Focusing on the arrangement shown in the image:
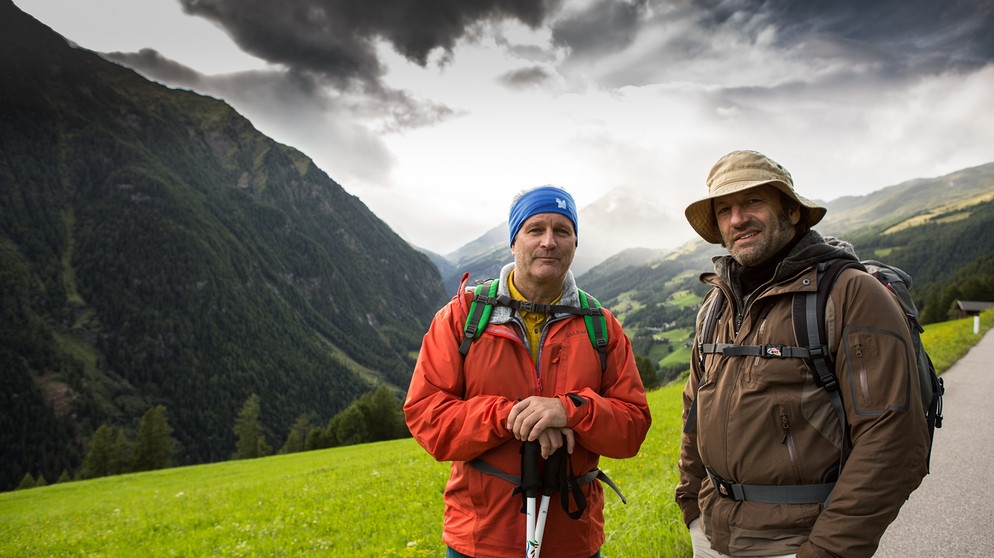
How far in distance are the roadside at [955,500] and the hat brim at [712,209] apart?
4.51 meters

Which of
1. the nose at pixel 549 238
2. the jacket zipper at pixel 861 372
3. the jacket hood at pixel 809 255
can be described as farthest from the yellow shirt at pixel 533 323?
the jacket zipper at pixel 861 372

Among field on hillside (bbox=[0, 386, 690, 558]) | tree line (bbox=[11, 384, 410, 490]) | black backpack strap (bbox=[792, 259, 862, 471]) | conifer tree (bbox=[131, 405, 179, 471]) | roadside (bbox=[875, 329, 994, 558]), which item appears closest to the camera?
black backpack strap (bbox=[792, 259, 862, 471])

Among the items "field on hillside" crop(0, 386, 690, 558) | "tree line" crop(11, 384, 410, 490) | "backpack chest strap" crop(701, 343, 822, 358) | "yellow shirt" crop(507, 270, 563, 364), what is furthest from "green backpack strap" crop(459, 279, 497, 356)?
"tree line" crop(11, 384, 410, 490)

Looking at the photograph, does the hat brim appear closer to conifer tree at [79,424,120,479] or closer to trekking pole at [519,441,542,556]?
trekking pole at [519,441,542,556]

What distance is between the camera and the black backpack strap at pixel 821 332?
2.63m

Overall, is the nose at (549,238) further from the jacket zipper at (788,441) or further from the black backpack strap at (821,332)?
the jacket zipper at (788,441)

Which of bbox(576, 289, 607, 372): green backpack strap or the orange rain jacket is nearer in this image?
the orange rain jacket

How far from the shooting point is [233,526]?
1137cm

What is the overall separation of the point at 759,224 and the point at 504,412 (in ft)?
6.75

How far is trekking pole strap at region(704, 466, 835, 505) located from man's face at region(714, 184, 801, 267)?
1.36 meters

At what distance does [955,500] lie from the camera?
22.1 ft

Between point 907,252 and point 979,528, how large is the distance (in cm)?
21315

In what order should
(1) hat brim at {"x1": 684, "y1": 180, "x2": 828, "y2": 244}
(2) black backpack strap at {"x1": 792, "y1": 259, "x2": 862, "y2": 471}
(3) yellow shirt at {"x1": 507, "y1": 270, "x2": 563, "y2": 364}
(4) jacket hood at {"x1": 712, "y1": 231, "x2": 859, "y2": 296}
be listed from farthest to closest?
(3) yellow shirt at {"x1": 507, "y1": 270, "x2": 563, "y2": 364}
(1) hat brim at {"x1": 684, "y1": 180, "x2": 828, "y2": 244}
(4) jacket hood at {"x1": 712, "y1": 231, "x2": 859, "y2": 296}
(2) black backpack strap at {"x1": 792, "y1": 259, "x2": 862, "y2": 471}

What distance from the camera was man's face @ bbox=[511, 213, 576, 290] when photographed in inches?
128
